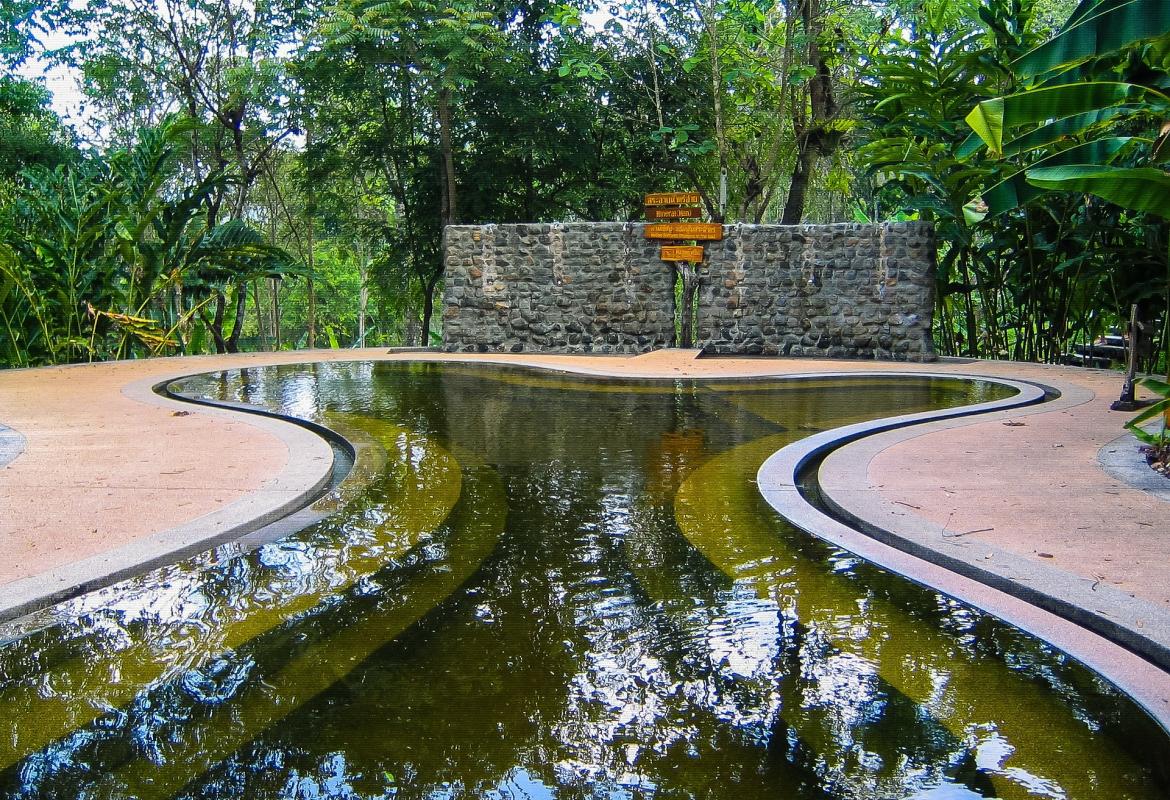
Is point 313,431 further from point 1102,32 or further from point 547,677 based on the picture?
point 1102,32

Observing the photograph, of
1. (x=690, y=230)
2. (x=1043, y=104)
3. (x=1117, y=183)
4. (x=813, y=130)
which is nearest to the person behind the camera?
(x=1117, y=183)

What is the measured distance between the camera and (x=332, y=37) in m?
14.4

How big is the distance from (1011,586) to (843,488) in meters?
1.48

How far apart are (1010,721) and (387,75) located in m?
15.8

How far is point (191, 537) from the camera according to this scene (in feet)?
12.1

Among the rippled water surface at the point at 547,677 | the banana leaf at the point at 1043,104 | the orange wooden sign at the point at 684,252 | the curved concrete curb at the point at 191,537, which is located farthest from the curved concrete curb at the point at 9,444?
the orange wooden sign at the point at 684,252

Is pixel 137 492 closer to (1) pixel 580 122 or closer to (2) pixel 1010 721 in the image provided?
(2) pixel 1010 721

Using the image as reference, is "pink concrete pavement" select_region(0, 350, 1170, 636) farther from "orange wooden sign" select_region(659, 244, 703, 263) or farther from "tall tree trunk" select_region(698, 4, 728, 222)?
"tall tree trunk" select_region(698, 4, 728, 222)

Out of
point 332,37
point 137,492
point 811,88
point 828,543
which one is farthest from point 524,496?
point 811,88

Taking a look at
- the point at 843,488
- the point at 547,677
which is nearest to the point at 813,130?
the point at 843,488

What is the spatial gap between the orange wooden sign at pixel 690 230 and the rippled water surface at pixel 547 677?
8614 mm

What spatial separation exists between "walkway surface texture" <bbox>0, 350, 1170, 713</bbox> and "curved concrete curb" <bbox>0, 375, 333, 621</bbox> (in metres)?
0.01

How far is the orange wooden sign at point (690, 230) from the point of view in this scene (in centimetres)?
1262

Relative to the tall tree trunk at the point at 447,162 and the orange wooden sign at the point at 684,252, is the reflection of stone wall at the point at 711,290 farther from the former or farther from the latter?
the tall tree trunk at the point at 447,162
